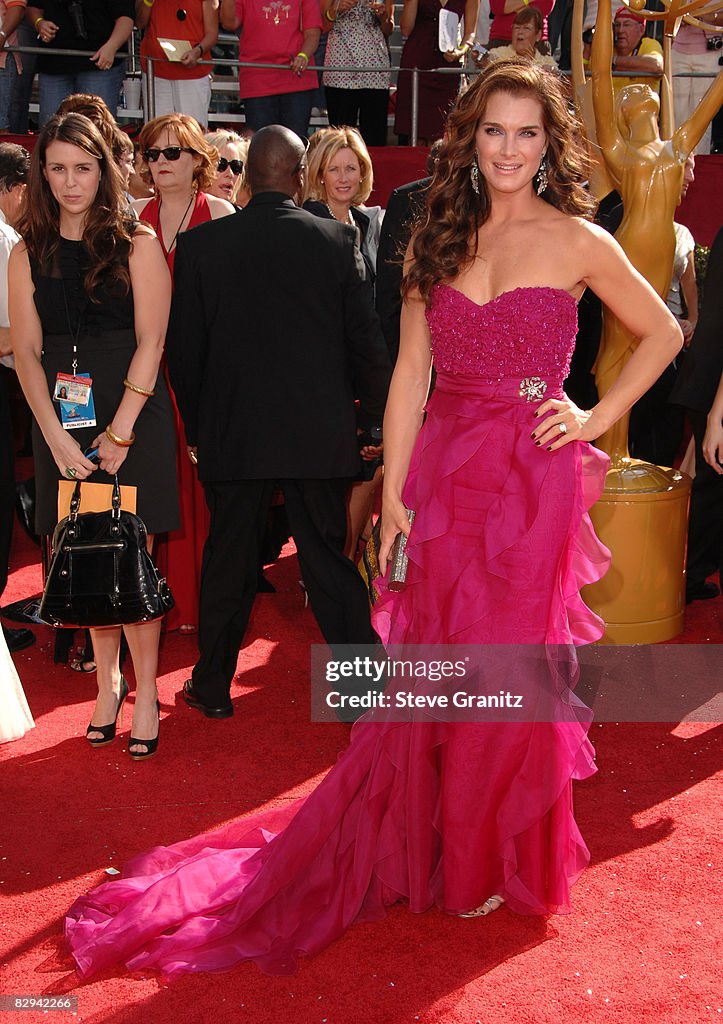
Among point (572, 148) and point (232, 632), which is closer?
point (572, 148)

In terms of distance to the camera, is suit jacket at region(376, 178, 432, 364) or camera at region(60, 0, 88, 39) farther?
camera at region(60, 0, 88, 39)

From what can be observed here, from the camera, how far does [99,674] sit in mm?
3967

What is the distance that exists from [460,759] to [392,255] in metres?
2.33

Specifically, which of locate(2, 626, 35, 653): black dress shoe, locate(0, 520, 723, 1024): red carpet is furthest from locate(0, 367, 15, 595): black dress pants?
locate(0, 520, 723, 1024): red carpet

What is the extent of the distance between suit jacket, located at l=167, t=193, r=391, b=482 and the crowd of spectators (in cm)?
414

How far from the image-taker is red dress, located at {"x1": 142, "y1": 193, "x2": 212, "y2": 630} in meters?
4.68

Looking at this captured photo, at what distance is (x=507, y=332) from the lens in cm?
278

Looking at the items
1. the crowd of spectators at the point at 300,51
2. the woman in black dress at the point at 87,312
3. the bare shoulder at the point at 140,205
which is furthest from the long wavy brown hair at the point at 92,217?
the crowd of spectators at the point at 300,51

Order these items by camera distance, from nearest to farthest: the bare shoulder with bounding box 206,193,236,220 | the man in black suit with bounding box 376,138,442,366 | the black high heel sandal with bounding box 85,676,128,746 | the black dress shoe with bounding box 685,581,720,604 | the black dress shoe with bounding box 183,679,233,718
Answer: the black high heel sandal with bounding box 85,676,128,746 → the black dress shoe with bounding box 183,679,233,718 → the man in black suit with bounding box 376,138,442,366 → the bare shoulder with bounding box 206,193,236,220 → the black dress shoe with bounding box 685,581,720,604

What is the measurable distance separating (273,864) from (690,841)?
1.27 m

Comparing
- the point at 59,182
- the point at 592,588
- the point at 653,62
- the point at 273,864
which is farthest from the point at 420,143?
the point at 273,864

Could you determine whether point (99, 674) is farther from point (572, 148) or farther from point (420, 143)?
point (420, 143)

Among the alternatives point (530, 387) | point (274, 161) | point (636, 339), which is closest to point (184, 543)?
point (274, 161)

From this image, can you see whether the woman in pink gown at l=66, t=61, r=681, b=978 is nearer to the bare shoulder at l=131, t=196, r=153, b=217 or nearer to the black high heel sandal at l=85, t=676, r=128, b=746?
the black high heel sandal at l=85, t=676, r=128, b=746
